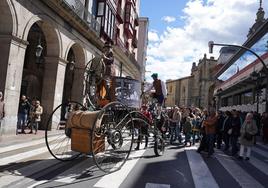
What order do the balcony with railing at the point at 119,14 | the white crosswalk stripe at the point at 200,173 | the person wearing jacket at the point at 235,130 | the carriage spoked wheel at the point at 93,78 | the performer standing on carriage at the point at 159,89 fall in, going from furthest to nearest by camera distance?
the balcony with railing at the point at 119,14 < the person wearing jacket at the point at 235,130 < the performer standing on carriage at the point at 159,89 < the carriage spoked wheel at the point at 93,78 < the white crosswalk stripe at the point at 200,173

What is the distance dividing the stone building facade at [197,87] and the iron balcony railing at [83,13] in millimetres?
52798

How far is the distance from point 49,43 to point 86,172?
465 inches

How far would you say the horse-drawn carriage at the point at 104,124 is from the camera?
7609 millimetres

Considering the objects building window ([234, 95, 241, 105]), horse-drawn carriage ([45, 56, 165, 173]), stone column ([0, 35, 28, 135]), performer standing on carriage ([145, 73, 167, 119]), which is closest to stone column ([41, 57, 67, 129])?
stone column ([0, 35, 28, 135])

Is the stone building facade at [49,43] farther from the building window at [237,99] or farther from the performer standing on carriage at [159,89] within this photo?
the building window at [237,99]

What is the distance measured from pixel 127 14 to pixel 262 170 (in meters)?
29.0

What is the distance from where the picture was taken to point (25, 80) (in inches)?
911

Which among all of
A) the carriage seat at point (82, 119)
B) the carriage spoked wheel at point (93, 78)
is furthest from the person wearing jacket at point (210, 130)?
the carriage seat at point (82, 119)

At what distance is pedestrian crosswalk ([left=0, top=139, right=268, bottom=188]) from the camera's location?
22.1ft

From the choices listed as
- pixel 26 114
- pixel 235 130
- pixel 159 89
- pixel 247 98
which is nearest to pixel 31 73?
pixel 26 114

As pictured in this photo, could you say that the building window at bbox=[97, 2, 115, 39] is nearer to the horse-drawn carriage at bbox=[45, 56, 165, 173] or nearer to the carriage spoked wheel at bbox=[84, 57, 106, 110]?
the horse-drawn carriage at bbox=[45, 56, 165, 173]

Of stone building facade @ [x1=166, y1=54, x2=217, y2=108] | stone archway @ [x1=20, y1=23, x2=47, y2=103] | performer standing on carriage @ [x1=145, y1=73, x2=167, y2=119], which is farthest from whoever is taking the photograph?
stone building facade @ [x1=166, y1=54, x2=217, y2=108]

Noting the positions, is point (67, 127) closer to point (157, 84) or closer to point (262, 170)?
point (157, 84)

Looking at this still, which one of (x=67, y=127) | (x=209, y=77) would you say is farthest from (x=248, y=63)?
(x=209, y=77)
